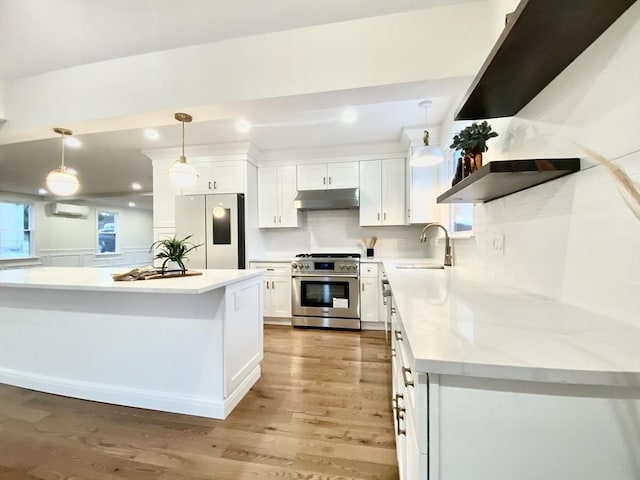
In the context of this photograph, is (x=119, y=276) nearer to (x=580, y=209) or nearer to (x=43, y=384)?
(x=43, y=384)

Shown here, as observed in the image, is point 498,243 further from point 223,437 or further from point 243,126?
point 243,126

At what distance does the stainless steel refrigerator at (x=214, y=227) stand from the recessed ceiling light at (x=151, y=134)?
815 millimetres

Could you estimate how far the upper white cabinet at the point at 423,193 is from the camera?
3.30 meters

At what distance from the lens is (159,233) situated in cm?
403

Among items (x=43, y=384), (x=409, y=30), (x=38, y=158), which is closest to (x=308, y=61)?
(x=409, y=30)

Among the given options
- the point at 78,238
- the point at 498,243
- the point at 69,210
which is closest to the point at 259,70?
the point at 498,243

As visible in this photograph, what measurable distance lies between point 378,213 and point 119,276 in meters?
2.99

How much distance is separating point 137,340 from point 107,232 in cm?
822

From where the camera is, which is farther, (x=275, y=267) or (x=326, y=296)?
(x=275, y=267)

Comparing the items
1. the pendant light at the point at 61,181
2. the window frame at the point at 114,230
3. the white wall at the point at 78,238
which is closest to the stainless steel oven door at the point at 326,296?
the pendant light at the point at 61,181

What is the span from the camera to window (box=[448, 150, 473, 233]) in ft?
7.36

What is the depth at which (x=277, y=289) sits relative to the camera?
3.89m

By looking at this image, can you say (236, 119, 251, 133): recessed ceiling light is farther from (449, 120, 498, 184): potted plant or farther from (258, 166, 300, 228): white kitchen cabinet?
(449, 120, 498, 184): potted plant

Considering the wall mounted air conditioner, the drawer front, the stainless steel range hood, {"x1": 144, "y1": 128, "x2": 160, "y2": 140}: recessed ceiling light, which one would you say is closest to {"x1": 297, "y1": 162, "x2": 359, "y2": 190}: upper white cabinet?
the stainless steel range hood
